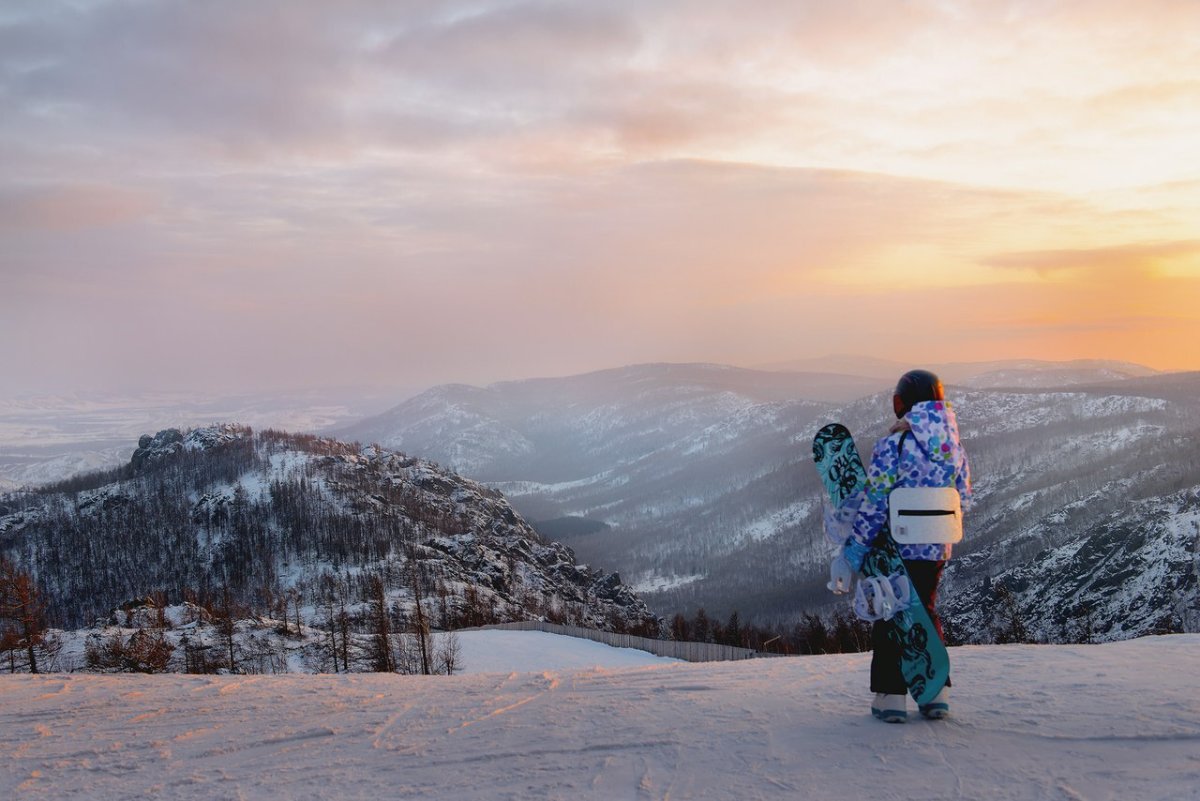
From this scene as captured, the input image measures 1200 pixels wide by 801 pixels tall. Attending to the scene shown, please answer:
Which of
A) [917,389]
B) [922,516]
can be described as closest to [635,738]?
[922,516]

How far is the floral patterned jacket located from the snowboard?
14cm

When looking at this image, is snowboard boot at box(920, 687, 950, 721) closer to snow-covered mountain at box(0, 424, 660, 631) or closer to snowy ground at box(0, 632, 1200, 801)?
snowy ground at box(0, 632, 1200, 801)

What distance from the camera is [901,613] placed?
863cm

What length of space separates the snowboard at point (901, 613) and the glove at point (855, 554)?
67 mm

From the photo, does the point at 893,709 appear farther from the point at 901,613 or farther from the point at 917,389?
Answer: the point at 917,389

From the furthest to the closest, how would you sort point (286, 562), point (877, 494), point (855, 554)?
point (286, 562)
point (855, 554)
point (877, 494)

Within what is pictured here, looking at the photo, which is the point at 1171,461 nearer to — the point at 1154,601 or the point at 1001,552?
the point at 1001,552

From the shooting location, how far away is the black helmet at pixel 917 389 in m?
8.62

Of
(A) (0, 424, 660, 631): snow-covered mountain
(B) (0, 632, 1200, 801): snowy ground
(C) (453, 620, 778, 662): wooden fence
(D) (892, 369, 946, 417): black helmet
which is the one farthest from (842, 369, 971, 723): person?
(A) (0, 424, 660, 631): snow-covered mountain

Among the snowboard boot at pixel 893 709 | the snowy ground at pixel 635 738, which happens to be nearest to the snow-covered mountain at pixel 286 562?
the snowy ground at pixel 635 738

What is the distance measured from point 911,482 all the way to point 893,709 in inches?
95.0

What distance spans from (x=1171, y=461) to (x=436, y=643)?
197995 mm

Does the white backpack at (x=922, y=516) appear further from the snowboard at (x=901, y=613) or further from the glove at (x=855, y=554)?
the glove at (x=855, y=554)

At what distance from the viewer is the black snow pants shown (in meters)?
8.50
